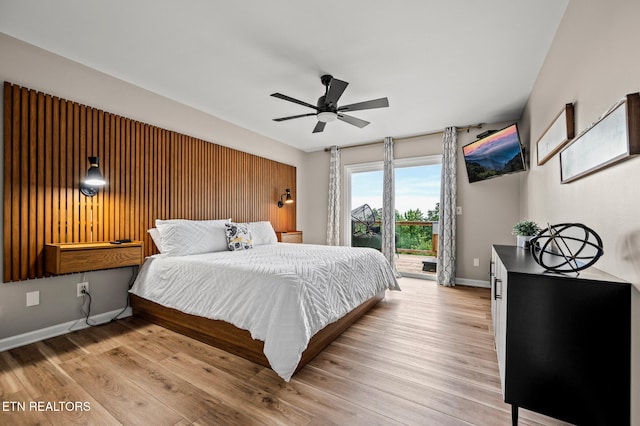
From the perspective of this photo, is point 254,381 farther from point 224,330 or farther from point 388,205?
point 388,205

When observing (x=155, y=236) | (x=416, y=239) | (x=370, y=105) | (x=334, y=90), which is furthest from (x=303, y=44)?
(x=416, y=239)

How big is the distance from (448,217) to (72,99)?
16.6ft

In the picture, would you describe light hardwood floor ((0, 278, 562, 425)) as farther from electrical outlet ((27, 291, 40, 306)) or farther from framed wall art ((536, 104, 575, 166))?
framed wall art ((536, 104, 575, 166))

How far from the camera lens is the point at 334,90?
8.84 ft

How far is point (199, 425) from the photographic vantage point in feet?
4.94

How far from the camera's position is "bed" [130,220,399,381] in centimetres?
194

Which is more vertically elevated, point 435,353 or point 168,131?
point 168,131

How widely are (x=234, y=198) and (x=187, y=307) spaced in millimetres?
2240

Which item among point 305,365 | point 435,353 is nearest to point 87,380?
point 305,365

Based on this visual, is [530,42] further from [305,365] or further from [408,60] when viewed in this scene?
[305,365]

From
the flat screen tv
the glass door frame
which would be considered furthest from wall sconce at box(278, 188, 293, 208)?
the flat screen tv

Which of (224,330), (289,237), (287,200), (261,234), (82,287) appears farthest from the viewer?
(287,200)

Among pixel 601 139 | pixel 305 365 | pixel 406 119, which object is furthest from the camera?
pixel 406 119

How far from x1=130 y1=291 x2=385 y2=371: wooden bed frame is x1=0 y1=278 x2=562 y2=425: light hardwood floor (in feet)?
0.22
